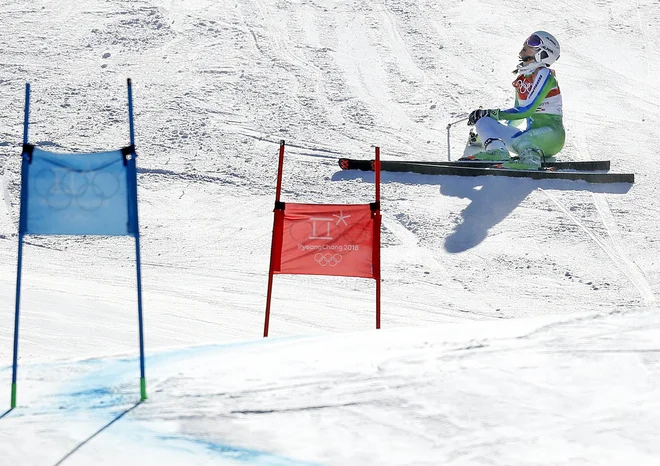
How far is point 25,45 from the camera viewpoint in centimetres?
1555

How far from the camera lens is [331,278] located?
9508 millimetres

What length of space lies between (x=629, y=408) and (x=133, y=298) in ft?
16.1

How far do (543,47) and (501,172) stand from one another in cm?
150

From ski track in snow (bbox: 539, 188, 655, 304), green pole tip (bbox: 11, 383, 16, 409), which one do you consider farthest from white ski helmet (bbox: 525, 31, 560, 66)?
green pole tip (bbox: 11, 383, 16, 409)

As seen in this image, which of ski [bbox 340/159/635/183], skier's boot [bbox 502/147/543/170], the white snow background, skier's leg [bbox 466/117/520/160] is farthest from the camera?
skier's leg [bbox 466/117/520/160]

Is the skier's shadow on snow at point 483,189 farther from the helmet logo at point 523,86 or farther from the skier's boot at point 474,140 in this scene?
the helmet logo at point 523,86

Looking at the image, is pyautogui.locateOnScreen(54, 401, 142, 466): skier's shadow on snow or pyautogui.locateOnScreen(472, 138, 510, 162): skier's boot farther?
pyautogui.locateOnScreen(472, 138, 510, 162): skier's boot

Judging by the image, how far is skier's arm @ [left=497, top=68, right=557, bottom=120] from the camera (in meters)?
11.6

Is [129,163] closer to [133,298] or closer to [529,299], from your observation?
[133,298]

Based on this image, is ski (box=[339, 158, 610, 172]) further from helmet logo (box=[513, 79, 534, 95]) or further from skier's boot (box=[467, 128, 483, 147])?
helmet logo (box=[513, 79, 534, 95])

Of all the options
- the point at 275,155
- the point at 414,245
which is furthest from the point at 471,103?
the point at 414,245

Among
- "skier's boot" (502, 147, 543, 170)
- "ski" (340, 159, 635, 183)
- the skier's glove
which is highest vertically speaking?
the skier's glove

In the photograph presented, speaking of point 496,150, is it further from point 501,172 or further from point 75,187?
point 75,187

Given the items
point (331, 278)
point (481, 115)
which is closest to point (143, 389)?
point (331, 278)
